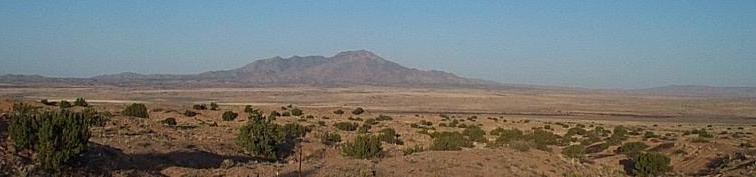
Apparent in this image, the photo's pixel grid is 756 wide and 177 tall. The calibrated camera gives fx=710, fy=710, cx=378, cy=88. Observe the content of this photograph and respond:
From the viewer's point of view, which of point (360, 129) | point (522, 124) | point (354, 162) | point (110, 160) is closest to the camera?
point (110, 160)

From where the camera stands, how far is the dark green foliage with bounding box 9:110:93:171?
13.3 meters

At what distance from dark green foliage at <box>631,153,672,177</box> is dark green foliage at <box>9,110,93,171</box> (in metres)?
16.4

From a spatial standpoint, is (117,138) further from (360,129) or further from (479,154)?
(360,129)

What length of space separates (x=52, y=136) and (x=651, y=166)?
17207mm

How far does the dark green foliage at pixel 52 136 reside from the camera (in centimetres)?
1329

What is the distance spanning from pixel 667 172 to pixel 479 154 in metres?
6.73

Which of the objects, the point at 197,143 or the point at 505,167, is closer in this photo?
the point at 505,167

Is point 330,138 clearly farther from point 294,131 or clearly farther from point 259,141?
point 259,141

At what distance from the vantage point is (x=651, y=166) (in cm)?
2225

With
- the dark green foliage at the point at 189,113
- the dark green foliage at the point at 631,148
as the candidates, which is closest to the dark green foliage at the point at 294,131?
the dark green foliage at the point at 189,113

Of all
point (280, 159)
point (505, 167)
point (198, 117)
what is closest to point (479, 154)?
point (505, 167)

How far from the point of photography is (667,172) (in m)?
23.0

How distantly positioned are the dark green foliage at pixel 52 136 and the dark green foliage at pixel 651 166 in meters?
16.4

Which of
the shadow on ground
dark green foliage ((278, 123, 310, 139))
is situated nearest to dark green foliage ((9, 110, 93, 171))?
the shadow on ground
